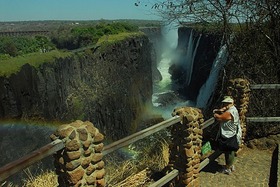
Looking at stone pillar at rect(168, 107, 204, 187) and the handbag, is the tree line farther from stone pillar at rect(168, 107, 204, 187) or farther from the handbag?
stone pillar at rect(168, 107, 204, 187)

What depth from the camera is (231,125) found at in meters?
5.89

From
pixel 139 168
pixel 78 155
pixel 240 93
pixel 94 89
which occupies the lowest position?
pixel 94 89

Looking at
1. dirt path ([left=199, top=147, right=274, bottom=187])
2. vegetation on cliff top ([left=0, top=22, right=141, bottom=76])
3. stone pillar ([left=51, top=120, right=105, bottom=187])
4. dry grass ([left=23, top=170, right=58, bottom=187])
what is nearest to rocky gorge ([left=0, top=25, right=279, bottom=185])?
vegetation on cliff top ([left=0, top=22, right=141, bottom=76])

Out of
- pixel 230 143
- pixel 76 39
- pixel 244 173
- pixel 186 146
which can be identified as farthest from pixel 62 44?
pixel 186 146

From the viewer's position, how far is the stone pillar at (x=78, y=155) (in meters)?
3.23

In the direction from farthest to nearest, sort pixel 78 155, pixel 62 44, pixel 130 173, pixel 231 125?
pixel 62 44 < pixel 231 125 < pixel 130 173 < pixel 78 155

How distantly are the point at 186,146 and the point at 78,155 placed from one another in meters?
2.35

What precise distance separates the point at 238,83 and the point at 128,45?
30821 mm

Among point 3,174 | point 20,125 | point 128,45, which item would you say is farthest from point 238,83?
point 128,45

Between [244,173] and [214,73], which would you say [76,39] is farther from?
[244,173]

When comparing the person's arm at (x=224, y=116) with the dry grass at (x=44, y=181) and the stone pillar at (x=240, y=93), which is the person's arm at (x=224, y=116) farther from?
the dry grass at (x=44, y=181)

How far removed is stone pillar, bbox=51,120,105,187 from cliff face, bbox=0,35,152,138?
14007 mm

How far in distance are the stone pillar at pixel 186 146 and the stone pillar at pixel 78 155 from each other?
78.2 inches

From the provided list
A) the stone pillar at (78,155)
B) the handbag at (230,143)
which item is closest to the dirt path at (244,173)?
the handbag at (230,143)
